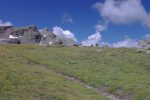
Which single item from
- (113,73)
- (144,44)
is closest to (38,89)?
(113,73)

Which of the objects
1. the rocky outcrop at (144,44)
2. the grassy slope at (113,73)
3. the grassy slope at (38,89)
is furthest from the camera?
the rocky outcrop at (144,44)

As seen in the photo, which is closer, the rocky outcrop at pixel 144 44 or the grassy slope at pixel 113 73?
the grassy slope at pixel 113 73

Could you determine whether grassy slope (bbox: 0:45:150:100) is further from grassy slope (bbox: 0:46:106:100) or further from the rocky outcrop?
the rocky outcrop

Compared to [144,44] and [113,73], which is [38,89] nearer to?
[113,73]

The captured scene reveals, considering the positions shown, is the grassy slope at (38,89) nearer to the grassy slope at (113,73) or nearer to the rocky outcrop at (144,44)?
the grassy slope at (113,73)

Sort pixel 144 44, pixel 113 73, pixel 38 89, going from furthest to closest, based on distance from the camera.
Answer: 1. pixel 144 44
2. pixel 113 73
3. pixel 38 89

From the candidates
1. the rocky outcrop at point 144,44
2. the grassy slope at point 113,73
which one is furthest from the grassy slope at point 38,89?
the rocky outcrop at point 144,44

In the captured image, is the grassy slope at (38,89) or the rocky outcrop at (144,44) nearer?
the grassy slope at (38,89)

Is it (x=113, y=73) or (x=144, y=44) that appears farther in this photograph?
(x=144, y=44)

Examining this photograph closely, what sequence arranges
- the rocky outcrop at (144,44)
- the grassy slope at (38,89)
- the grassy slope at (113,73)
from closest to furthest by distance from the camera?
1. the grassy slope at (38,89)
2. the grassy slope at (113,73)
3. the rocky outcrop at (144,44)

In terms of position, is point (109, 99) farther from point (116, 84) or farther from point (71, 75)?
point (71, 75)

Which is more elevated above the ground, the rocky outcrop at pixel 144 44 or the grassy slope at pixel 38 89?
the rocky outcrop at pixel 144 44

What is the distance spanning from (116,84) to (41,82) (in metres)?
11.8

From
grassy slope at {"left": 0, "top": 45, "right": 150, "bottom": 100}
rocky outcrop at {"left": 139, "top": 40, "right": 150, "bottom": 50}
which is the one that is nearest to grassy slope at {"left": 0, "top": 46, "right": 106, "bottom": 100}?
grassy slope at {"left": 0, "top": 45, "right": 150, "bottom": 100}
